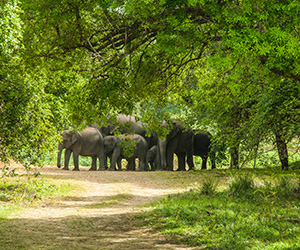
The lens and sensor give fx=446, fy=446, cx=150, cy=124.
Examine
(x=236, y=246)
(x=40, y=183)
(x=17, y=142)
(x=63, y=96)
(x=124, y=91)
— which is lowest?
(x=236, y=246)

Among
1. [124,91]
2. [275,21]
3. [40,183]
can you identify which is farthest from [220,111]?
[275,21]

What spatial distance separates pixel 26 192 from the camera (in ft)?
45.4

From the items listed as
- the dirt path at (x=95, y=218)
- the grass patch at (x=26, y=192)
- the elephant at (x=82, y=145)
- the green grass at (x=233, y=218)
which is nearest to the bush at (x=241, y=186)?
the green grass at (x=233, y=218)

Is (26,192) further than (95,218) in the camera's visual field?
Yes

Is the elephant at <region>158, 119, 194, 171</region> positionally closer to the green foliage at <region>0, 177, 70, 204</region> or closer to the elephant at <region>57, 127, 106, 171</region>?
the elephant at <region>57, 127, 106, 171</region>

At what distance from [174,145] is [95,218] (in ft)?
47.7

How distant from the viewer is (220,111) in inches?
625

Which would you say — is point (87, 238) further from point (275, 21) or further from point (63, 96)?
point (63, 96)

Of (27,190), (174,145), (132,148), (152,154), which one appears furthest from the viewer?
(152,154)

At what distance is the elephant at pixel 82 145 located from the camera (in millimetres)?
23156

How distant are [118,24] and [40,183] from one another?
6547 millimetres

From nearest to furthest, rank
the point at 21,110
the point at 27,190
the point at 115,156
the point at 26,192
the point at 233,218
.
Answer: the point at 233,218 → the point at 21,110 → the point at 26,192 → the point at 27,190 → the point at 115,156

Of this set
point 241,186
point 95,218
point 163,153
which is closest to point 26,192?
point 95,218

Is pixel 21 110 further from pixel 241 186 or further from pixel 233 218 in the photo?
pixel 241 186
